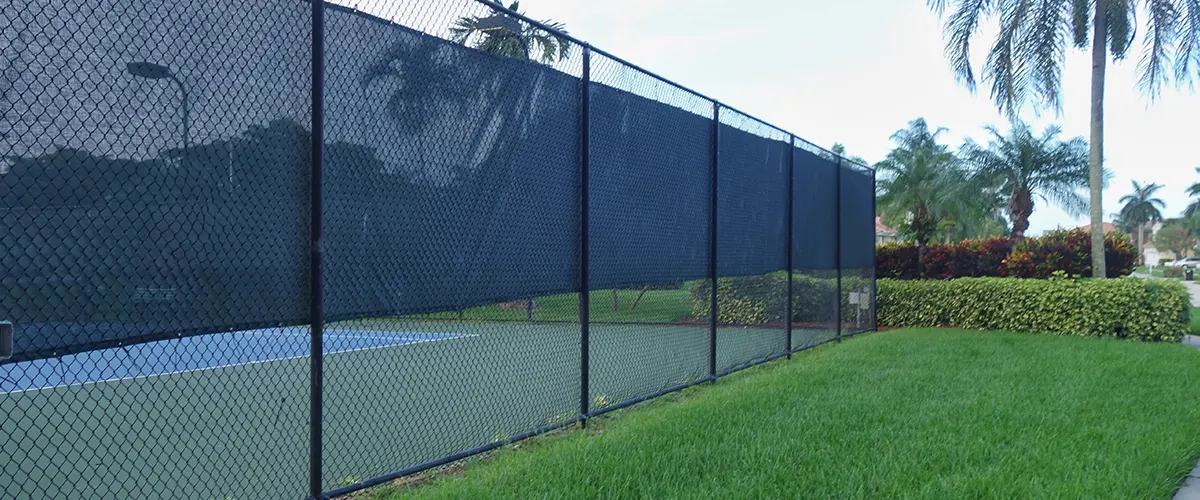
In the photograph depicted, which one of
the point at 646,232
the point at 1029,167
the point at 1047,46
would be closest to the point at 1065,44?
the point at 1047,46

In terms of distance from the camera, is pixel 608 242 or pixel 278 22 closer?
pixel 278 22

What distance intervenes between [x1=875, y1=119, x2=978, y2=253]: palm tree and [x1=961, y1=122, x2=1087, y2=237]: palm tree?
2.10 ft

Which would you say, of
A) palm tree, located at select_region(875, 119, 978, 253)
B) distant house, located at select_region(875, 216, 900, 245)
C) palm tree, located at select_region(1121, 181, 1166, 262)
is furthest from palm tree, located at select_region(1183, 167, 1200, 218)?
palm tree, located at select_region(875, 119, 978, 253)

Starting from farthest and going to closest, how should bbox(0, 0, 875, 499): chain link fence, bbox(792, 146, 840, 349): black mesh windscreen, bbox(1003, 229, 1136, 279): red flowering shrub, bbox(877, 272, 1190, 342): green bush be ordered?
bbox(1003, 229, 1136, 279): red flowering shrub < bbox(877, 272, 1190, 342): green bush < bbox(792, 146, 840, 349): black mesh windscreen < bbox(0, 0, 875, 499): chain link fence

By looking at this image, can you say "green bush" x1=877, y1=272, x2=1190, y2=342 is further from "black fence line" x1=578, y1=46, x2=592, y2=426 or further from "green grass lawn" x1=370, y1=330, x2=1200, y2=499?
"black fence line" x1=578, y1=46, x2=592, y2=426

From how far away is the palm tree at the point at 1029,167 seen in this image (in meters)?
21.0

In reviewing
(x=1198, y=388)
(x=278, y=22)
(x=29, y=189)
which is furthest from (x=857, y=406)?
(x=29, y=189)

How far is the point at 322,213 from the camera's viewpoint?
370 cm

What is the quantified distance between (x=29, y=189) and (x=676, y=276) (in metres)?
5.05

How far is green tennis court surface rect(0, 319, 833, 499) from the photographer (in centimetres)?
439

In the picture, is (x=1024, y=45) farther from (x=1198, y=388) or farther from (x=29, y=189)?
(x=29, y=189)

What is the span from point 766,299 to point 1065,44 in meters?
8.90

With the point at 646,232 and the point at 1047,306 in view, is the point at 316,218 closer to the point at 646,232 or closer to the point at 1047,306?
the point at 646,232

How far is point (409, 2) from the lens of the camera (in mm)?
4121
